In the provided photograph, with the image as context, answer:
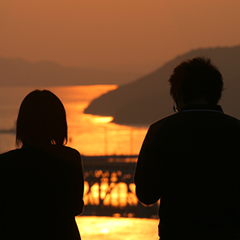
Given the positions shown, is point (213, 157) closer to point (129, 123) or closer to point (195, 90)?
point (195, 90)

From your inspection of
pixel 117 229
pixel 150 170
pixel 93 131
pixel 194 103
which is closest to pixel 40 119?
pixel 150 170

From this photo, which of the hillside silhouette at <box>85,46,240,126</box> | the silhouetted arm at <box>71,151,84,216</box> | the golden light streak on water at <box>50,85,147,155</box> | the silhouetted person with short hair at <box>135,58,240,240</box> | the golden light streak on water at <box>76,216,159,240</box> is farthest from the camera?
the hillside silhouette at <box>85,46,240,126</box>

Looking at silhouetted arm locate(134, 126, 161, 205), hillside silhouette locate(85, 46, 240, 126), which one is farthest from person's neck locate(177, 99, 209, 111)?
hillside silhouette locate(85, 46, 240, 126)

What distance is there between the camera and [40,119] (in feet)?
6.55

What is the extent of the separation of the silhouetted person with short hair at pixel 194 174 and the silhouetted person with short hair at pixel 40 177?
0.32 m

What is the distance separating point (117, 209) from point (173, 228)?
6472 cm

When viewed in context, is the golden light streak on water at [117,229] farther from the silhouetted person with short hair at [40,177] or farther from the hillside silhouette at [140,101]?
the hillside silhouette at [140,101]

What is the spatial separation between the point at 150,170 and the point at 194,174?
7.0 inches

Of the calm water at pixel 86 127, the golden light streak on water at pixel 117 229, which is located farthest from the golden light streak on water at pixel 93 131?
the golden light streak on water at pixel 117 229

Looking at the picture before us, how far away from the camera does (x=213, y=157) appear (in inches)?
77.2

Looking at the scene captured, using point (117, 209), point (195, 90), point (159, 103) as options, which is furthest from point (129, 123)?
point (195, 90)

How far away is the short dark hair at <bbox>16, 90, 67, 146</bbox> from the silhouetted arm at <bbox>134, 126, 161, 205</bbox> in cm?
36

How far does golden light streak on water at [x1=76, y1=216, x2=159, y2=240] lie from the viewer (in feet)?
14.3

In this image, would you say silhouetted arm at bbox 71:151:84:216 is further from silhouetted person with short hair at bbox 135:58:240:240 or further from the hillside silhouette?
the hillside silhouette
